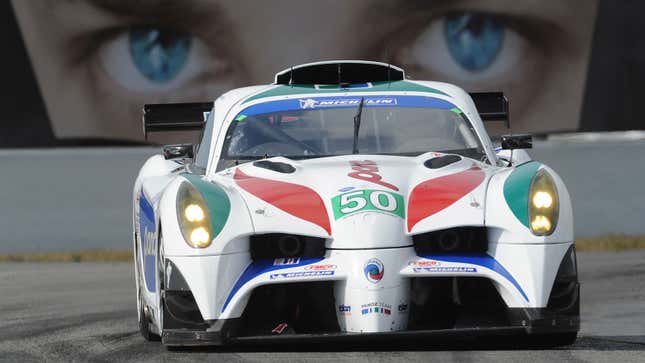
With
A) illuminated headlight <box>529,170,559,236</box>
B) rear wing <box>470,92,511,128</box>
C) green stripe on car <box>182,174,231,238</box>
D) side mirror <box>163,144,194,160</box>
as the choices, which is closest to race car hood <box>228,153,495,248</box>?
green stripe on car <box>182,174,231,238</box>

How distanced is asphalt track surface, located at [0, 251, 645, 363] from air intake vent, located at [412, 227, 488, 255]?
0.46m

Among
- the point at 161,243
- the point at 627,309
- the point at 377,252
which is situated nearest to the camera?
the point at 377,252

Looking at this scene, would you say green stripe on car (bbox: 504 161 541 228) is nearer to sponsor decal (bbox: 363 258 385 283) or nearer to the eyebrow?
sponsor decal (bbox: 363 258 385 283)

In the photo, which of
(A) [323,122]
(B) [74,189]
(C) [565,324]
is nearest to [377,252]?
(C) [565,324]

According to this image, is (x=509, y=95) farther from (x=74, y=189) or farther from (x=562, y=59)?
(x=74, y=189)

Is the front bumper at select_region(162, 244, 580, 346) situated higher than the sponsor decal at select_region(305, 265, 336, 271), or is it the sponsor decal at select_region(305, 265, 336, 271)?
the sponsor decal at select_region(305, 265, 336, 271)

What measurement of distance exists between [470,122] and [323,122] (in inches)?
30.2

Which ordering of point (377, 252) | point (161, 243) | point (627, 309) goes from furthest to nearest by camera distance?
point (627, 309) < point (161, 243) < point (377, 252)

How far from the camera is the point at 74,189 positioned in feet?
48.1

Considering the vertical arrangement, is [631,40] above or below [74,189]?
above

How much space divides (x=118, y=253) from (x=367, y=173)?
770cm

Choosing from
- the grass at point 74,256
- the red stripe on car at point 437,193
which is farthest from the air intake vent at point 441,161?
the grass at point 74,256

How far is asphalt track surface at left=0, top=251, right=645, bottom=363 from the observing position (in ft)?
22.9

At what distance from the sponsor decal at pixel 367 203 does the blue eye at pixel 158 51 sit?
834 cm
